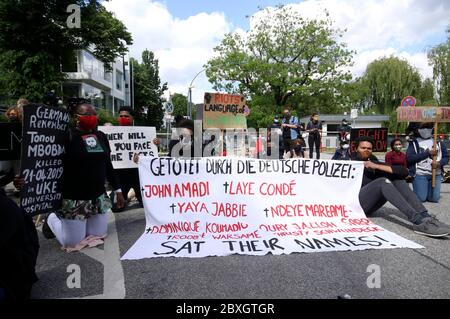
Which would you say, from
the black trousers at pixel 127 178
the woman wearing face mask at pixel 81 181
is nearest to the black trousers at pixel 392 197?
the woman wearing face mask at pixel 81 181

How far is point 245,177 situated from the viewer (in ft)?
15.9

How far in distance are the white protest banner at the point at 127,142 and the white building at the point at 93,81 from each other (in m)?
25.7

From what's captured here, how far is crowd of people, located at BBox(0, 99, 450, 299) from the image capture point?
101 inches

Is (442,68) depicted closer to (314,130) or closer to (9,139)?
(314,130)

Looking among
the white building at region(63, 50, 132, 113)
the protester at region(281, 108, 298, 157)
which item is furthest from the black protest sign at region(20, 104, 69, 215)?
the white building at region(63, 50, 132, 113)

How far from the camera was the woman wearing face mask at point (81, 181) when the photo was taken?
3.94 metres

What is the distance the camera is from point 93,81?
39000 millimetres

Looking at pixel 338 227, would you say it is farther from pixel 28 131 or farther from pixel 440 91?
pixel 440 91

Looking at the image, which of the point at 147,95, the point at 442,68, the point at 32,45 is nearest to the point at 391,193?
the point at 32,45

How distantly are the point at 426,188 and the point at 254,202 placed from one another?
160 inches

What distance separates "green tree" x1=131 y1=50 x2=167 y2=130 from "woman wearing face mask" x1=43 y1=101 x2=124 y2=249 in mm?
55708
